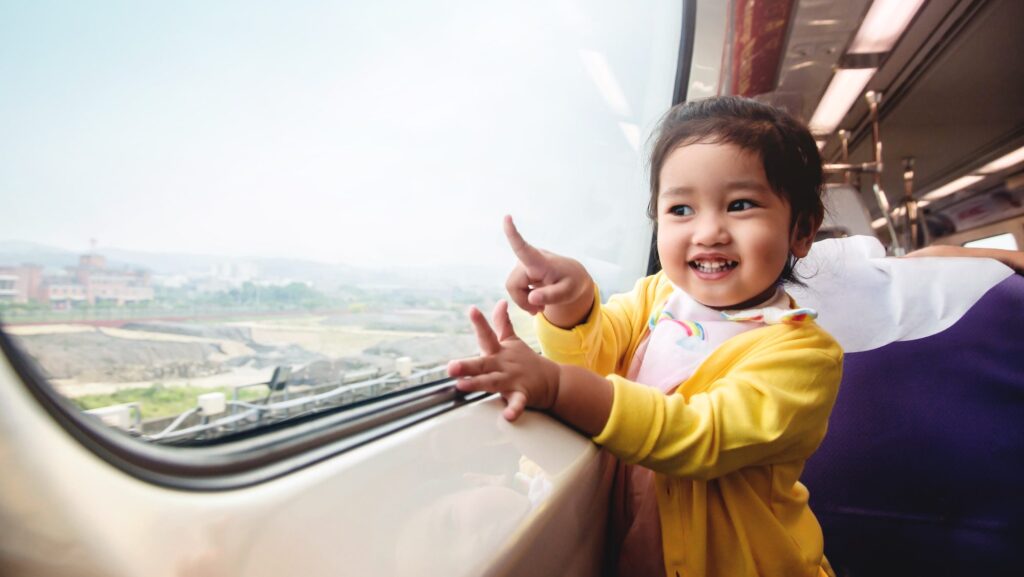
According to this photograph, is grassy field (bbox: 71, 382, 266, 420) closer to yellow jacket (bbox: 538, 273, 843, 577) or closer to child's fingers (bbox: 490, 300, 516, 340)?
child's fingers (bbox: 490, 300, 516, 340)

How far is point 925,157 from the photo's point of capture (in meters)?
6.03

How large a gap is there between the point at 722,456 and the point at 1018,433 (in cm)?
86

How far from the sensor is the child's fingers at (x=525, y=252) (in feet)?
2.28

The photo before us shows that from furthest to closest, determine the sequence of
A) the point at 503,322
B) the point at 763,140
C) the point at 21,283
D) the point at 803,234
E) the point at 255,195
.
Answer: the point at 803,234 < the point at 763,140 < the point at 503,322 < the point at 255,195 < the point at 21,283

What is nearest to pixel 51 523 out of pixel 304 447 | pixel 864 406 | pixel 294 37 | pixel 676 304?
pixel 304 447

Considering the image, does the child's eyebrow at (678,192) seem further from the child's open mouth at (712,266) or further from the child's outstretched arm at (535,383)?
the child's outstretched arm at (535,383)

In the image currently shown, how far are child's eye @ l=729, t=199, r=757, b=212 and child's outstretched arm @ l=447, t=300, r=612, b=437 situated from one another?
14.0 inches

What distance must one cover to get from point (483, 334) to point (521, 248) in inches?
5.9

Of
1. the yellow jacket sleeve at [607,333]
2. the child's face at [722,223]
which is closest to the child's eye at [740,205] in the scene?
the child's face at [722,223]

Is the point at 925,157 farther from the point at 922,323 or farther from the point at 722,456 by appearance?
the point at 722,456

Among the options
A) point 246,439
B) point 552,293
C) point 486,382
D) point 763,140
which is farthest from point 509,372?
point 763,140

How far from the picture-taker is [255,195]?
1.97ft

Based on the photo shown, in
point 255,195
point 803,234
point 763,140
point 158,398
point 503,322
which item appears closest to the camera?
point 158,398

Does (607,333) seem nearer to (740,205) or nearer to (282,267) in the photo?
(740,205)
